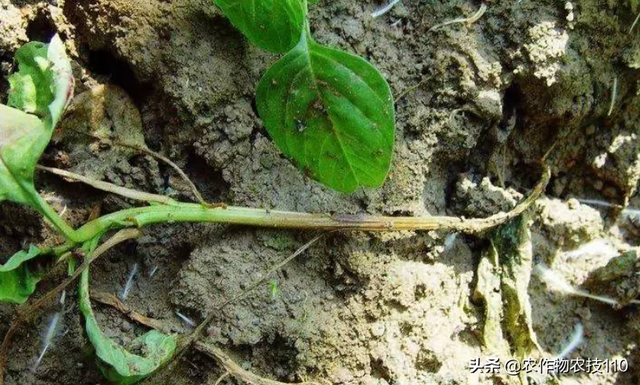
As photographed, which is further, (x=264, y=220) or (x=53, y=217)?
(x=264, y=220)

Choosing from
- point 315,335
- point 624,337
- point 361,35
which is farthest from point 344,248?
point 624,337

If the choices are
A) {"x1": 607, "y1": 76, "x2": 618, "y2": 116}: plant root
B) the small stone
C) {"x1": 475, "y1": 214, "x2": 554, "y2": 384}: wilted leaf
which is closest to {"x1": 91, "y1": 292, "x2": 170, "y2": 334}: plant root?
the small stone

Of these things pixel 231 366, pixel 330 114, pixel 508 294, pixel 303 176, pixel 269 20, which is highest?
pixel 269 20

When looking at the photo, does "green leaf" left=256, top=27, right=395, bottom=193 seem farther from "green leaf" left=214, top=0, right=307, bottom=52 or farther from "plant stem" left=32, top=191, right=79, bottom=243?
"plant stem" left=32, top=191, right=79, bottom=243

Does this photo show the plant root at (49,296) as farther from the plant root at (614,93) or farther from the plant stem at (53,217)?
the plant root at (614,93)

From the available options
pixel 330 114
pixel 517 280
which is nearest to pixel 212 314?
pixel 330 114

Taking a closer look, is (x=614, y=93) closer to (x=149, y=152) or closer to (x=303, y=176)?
(x=303, y=176)

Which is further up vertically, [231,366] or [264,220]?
[264,220]
